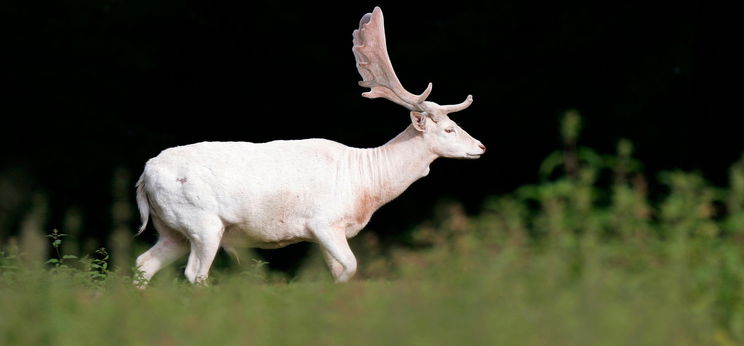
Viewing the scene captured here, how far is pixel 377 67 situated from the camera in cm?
1098

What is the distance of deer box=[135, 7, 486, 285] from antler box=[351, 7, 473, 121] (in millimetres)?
19

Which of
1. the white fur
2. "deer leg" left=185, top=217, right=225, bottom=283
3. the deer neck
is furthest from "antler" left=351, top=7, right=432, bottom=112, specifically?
"deer leg" left=185, top=217, right=225, bottom=283

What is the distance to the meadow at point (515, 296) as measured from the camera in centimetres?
589

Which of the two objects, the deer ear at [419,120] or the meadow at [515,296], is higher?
the deer ear at [419,120]

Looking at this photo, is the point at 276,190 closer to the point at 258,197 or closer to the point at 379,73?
the point at 258,197

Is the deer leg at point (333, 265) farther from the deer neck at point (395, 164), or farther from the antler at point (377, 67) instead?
the antler at point (377, 67)

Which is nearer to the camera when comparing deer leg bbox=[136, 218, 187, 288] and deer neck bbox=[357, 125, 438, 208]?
deer leg bbox=[136, 218, 187, 288]

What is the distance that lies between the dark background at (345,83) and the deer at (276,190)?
16.4 ft

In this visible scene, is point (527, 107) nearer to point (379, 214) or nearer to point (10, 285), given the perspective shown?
point (379, 214)

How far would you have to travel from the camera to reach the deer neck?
10547 mm

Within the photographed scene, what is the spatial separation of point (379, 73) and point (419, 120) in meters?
0.56

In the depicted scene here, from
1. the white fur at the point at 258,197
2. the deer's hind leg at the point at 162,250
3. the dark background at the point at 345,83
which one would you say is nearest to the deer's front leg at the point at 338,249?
the white fur at the point at 258,197

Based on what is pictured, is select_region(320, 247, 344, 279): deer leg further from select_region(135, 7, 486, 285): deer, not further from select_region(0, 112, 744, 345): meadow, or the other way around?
select_region(0, 112, 744, 345): meadow

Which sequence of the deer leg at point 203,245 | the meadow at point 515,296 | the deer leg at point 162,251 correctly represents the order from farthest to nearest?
1. the deer leg at point 162,251
2. the deer leg at point 203,245
3. the meadow at point 515,296
